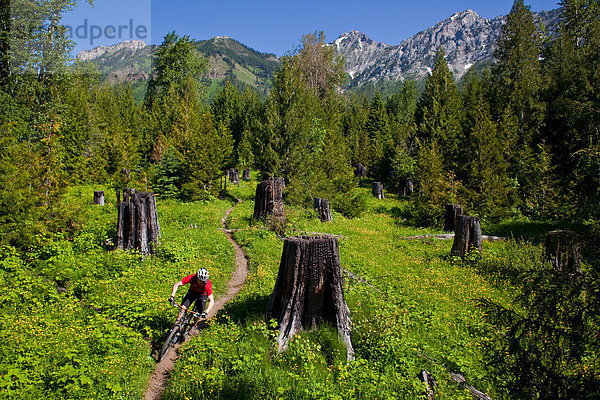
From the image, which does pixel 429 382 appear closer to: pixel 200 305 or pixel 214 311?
pixel 200 305

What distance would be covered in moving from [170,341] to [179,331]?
0.32 m

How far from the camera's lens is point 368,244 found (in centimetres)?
1539

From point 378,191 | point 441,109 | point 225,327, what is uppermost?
point 441,109

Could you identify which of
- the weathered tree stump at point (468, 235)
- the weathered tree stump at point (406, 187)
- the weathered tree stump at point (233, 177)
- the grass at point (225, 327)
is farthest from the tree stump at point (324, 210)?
the weathered tree stump at point (406, 187)

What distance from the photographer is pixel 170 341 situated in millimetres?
6852

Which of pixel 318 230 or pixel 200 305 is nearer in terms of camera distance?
pixel 200 305

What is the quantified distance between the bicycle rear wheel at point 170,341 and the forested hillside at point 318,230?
0.87ft

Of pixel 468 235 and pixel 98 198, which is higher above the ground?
pixel 98 198

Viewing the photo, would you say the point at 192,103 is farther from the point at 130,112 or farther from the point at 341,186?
the point at 130,112

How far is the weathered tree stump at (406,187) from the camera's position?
33616 millimetres

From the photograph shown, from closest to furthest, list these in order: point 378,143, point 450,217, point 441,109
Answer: point 450,217 → point 441,109 → point 378,143

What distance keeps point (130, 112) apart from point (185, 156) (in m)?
34.9

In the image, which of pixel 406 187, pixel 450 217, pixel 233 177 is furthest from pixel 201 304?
pixel 406 187

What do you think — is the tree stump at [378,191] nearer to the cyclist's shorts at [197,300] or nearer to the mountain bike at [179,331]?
the cyclist's shorts at [197,300]
